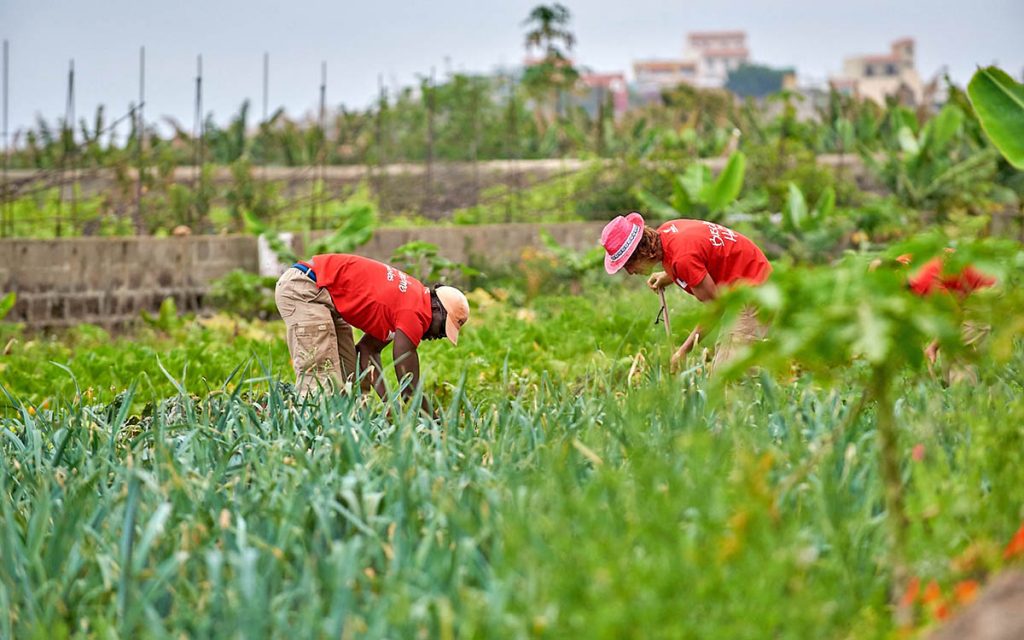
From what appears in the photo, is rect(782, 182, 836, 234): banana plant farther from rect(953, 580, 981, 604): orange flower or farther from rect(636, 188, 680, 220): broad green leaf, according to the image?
rect(953, 580, 981, 604): orange flower

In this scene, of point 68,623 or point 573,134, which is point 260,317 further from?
point 573,134

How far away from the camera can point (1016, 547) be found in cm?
267

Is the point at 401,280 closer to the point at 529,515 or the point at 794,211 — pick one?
the point at 529,515

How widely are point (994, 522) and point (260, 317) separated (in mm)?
10062

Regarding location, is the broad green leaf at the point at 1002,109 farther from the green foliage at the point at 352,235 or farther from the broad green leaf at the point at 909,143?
the broad green leaf at the point at 909,143

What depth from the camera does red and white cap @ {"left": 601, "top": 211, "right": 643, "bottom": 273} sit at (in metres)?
6.27

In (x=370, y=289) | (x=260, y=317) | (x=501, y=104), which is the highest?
(x=501, y=104)

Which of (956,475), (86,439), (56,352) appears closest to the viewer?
(956,475)

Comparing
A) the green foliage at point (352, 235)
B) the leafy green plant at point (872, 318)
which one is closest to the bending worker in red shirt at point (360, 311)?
the leafy green plant at point (872, 318)

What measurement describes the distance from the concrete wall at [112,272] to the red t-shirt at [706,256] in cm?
679

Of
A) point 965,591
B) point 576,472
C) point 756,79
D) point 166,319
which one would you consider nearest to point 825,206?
point 166,319

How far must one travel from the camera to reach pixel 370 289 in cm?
643

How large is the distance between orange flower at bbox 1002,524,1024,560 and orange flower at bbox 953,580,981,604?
3.5 inches

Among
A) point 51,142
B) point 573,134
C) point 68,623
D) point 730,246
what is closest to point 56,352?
point 730,246
